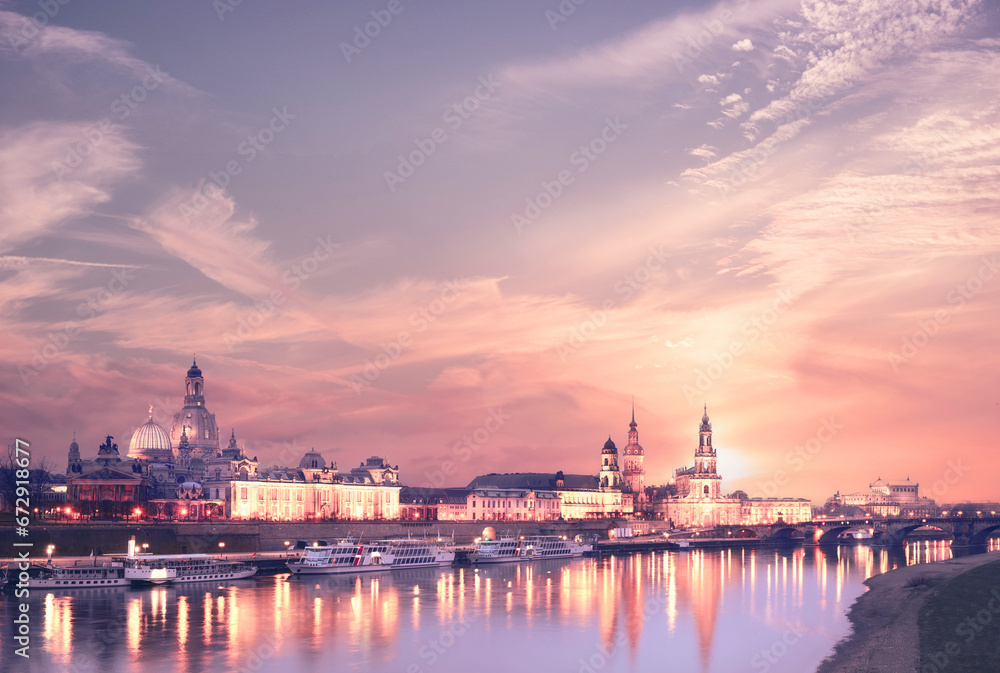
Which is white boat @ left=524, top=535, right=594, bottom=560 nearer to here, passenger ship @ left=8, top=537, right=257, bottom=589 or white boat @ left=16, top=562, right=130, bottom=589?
passenger ship @ left=8, top=537, right=257, bottom=589

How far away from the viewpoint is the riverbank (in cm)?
5362

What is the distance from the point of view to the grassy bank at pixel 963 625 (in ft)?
165

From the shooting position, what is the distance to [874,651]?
57.2 m

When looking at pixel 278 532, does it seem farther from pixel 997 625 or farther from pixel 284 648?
pixel 997 625

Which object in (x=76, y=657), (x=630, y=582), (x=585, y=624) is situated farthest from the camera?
(x=630, y=582)

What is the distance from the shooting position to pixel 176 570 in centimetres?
9962

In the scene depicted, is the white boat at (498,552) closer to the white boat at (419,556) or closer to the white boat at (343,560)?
the white boat at (419,556)

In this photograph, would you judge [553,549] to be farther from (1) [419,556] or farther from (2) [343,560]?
(2) [343,560]

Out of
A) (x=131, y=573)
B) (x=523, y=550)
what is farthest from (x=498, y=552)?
(x=131, y=573)

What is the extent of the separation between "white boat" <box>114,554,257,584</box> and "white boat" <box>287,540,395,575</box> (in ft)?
20.7

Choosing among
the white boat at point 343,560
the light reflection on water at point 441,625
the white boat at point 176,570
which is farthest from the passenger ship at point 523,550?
the white boat at point 176,570

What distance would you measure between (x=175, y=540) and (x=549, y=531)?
3359 inches

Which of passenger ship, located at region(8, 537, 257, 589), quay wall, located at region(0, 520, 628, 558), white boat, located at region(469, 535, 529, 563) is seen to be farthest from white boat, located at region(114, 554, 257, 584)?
white boat, located at region(469, 535, 529, 563)

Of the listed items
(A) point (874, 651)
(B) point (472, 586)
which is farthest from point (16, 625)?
(A) point (874, 651)
